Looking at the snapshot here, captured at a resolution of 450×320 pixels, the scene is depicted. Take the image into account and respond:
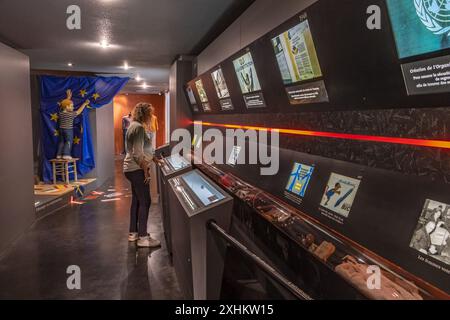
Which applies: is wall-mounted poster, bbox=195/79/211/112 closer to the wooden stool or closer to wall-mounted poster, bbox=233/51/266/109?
wall-mounted poster, bbox=233/51/266/109

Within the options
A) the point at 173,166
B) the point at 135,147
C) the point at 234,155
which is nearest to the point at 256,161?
the point at 234,155

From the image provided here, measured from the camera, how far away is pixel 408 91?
1.52m

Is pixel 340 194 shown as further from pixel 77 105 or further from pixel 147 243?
pixel 77 105

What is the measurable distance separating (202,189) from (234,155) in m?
1.38

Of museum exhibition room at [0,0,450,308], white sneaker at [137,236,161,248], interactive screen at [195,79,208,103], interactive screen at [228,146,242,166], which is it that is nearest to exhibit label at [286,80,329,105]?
museum exhibition room at [0,0,450,308]

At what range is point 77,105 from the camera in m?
8.05

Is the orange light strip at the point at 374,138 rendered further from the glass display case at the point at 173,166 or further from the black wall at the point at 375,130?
the glass display case at the point at 173,166

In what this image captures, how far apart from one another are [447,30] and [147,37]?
3.99 m

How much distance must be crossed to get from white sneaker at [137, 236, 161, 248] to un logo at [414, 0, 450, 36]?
3.89 m

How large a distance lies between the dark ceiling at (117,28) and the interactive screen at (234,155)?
1387 mm

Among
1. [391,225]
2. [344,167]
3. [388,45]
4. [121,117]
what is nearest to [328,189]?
[344,167]

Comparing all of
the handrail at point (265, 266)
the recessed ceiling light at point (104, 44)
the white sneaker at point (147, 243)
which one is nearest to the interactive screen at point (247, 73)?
the handrail at point (265, 266)

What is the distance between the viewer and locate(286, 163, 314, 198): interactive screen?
96.8 inches
